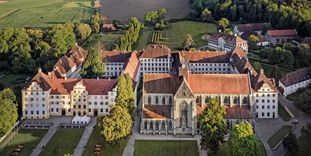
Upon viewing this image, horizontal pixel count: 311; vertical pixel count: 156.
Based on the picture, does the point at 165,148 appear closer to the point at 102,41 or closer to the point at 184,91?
the point at 184,91

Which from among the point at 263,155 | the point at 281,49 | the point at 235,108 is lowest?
the point at 263,155

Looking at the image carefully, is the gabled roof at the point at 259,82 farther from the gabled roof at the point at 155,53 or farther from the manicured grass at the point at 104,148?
the gabled roof at the point at 155,53

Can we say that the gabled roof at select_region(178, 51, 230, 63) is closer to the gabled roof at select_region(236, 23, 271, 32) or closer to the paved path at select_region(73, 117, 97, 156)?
the paved path at select_region(73, 117, 97, 156)

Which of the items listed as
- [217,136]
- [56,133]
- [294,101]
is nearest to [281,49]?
[294,101]

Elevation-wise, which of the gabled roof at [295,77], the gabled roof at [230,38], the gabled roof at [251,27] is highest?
the gabled roof at [251,27]

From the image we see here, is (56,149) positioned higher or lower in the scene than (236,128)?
lower

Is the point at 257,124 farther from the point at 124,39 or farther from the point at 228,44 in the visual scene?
the point at 124,39

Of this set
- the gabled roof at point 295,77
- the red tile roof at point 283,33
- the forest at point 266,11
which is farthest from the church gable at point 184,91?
the forest at point 266,11

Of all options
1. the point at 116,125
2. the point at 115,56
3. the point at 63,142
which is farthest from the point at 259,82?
the point at 115,56

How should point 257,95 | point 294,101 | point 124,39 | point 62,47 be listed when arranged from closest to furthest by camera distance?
point 257,95, point 294,101, point 62,47, point 124,39
